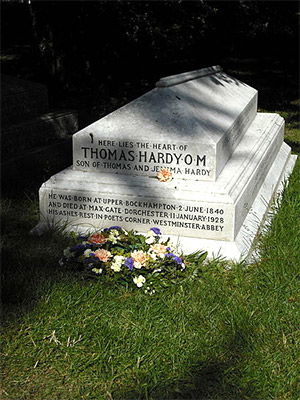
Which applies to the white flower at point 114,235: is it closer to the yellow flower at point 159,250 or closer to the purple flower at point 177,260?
the yellow flower at point 159,250

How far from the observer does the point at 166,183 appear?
173 inches

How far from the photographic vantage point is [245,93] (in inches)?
256

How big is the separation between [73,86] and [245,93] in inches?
204

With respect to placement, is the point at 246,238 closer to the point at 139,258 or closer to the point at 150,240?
the point at 150,240

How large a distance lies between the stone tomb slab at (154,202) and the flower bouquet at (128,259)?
0.86 ft

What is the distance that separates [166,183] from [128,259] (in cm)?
84

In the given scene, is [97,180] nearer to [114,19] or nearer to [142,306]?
[142,306]

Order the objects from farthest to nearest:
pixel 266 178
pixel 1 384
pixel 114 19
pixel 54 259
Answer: pixel 114 19, pixel 266 178, pixel 54 259, pixel 1 384

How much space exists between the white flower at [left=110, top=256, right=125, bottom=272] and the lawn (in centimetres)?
12

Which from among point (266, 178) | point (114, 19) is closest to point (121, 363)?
point (266, 178)

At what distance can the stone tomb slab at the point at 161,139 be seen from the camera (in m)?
4.38

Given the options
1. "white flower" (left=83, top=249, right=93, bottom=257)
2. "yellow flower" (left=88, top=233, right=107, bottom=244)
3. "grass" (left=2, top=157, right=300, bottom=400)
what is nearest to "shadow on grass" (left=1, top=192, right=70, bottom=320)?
"grass" (left=2, top=157, right=300, bottom=400)

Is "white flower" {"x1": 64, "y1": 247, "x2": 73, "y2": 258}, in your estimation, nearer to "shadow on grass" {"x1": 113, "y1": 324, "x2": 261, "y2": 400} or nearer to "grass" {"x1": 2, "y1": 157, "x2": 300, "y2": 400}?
"grass" {"x1": 2, "y1": 157, "x2": 300, "y2": 400}

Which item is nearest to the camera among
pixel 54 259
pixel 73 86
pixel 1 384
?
pixel 1 384
